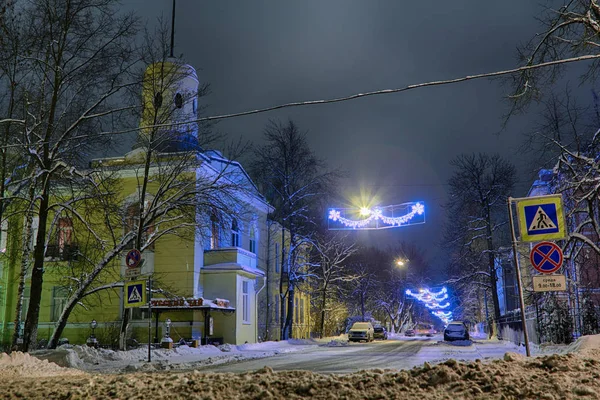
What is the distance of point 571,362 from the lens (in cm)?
771

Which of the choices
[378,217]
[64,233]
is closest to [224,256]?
[64,233]

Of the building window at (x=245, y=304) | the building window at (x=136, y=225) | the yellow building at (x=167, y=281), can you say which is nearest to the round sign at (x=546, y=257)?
the building window at (x=136, y=225)

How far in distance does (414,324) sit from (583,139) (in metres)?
82.9

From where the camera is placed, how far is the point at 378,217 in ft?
95.1

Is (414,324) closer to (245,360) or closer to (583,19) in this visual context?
(245,360)

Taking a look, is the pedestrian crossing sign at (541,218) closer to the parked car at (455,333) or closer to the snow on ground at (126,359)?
the snow on ground at (126,359)

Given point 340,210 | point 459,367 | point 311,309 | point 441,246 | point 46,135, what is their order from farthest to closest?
point 311,309 < point 441,246 < point 340,210 < point 46,135 < point 459,367

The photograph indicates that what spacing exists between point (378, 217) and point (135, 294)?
576 inches

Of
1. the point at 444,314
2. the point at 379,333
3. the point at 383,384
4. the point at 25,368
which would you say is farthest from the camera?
the point at 444,314

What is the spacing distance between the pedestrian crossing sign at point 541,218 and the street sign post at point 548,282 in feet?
3.76

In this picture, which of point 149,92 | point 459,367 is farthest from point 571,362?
point 149,92

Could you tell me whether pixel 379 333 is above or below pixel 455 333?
below

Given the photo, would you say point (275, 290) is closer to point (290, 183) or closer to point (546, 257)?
point (290, 183)

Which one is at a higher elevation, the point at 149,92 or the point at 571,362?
the point at 149,92
